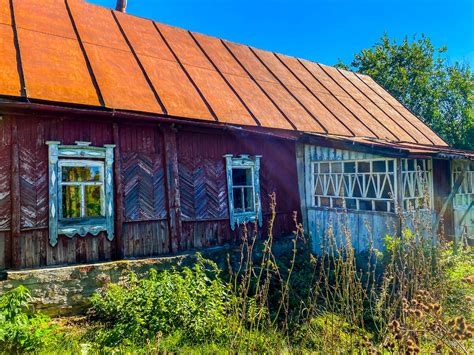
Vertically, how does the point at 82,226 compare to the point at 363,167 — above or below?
below

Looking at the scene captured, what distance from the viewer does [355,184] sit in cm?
840

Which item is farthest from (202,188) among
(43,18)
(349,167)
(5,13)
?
(5,13)

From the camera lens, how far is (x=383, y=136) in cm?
1070

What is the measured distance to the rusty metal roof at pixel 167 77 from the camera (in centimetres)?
646

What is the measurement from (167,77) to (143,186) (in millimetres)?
3111

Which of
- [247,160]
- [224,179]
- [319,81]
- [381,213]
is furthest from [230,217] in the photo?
[319,81]

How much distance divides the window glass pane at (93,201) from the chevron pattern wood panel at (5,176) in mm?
1273

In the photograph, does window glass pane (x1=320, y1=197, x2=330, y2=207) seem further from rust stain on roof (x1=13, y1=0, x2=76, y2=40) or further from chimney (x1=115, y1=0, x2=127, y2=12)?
chimney (x1=115, y1=0, x2=127, y2=12)

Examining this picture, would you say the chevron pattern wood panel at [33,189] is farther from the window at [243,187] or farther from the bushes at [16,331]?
the window at [243,187]

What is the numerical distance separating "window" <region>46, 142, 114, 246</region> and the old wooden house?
2 centimetres

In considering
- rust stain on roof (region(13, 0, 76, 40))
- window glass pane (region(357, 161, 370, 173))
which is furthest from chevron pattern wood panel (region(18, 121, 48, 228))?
window glass pane (region(357, 161, 370, 173))

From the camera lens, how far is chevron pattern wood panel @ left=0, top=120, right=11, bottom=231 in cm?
545

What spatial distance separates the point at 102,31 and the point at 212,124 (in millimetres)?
4132

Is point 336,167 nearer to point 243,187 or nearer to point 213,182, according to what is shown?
point 243,187
